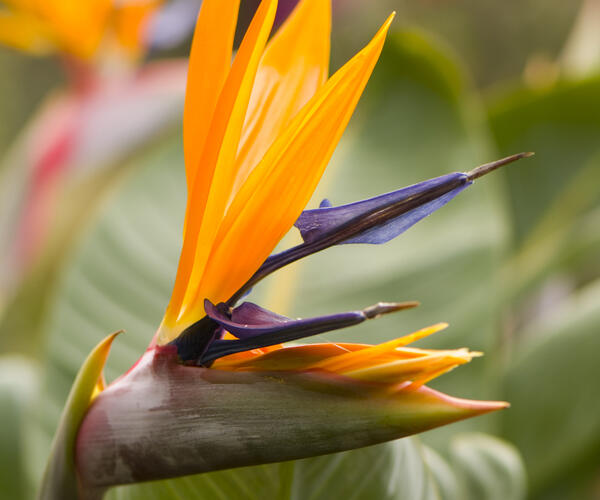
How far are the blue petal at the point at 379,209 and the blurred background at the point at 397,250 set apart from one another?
14cm

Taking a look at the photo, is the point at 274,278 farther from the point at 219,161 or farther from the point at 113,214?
the point at 219,161

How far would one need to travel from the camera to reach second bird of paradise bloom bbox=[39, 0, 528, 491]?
0.85 ft

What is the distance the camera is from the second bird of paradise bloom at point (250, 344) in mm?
260

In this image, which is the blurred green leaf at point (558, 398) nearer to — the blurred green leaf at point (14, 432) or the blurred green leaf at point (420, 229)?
the blurred green leaf at point (420, 229)

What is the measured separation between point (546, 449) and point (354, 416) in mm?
493

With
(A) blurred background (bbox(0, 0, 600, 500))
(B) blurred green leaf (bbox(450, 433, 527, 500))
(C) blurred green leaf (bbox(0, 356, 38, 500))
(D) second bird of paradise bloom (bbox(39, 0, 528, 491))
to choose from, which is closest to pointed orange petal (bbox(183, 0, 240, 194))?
(D) second bird of paradise bloom (bbox(39, 0, 528, 491))

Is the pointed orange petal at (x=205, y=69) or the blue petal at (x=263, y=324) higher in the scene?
the pointed orange petal at (x=205, y=69)

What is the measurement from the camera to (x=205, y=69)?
11.0 inches

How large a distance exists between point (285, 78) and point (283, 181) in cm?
8

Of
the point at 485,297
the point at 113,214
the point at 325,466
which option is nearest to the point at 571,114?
the point at 485,297

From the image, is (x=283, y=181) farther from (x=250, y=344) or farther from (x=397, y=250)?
(x=397, y=250)

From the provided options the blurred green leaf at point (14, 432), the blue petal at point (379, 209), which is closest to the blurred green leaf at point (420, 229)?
the blurred green leaf at point (14, 432)

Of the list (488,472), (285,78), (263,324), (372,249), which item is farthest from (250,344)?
(372,249)

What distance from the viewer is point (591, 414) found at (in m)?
0.67
